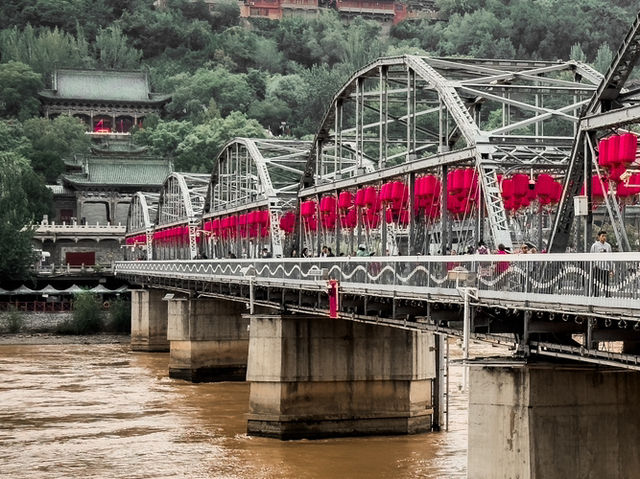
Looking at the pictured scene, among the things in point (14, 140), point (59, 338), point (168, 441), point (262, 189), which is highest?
point (14, 140)

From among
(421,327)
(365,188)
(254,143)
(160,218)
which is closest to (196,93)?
(160,218)

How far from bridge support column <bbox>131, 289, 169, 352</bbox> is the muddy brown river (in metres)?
20.2

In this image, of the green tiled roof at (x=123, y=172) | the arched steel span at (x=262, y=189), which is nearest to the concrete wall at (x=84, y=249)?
the green tiled roof at (x=123, y=172)

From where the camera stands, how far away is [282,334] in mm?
44406

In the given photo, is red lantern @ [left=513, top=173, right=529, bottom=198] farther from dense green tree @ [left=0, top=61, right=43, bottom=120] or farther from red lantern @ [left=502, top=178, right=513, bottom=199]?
dense green tree @ [left=0, top=61, right=43, bottom=120]

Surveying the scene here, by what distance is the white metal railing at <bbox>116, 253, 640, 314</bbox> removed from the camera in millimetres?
Answer: 22094

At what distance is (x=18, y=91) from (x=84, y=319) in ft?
301

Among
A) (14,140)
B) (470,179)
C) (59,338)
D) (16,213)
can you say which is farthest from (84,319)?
(470,179)

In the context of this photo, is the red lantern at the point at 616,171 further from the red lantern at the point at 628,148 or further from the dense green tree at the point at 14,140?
the dense green tree at the point at 14,140

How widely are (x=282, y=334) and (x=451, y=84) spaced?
35.6ft

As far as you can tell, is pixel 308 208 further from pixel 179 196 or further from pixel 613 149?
pixel 179 196

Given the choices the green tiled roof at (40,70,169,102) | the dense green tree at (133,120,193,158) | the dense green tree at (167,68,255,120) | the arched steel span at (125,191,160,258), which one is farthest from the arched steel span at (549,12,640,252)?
the dense green tree at (167,68,255,120)

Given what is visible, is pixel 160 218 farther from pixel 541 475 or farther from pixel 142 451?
pixel 541 475

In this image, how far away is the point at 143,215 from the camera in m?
124
